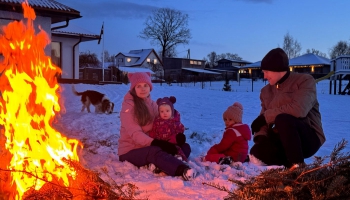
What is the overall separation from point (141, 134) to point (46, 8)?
999 cm

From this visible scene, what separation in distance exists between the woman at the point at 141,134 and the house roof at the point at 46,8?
29.4ft

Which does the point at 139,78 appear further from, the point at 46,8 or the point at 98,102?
the point at 46,8

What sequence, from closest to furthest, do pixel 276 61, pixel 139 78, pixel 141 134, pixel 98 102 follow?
pixel 276 61 → pixel 141 134 → pixel 139 78 → pixel 98 102

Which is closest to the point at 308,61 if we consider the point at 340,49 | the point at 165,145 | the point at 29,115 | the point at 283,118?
the point at 340,49

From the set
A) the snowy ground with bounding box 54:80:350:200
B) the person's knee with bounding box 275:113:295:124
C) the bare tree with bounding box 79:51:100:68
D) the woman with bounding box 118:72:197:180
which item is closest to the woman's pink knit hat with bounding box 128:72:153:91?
the woman with bounding box 118:72:197:180

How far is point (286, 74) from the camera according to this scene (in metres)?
4.70

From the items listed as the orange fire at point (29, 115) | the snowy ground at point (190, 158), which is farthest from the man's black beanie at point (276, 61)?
the orange fire at point (29, 115)

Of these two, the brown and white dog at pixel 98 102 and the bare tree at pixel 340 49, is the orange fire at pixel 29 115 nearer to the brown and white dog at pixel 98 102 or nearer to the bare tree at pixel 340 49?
the brown and white dog at pixel 98 102

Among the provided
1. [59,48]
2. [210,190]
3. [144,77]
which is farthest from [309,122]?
[59,48]

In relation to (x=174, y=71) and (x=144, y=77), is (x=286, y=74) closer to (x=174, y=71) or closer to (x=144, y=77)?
(x=144, y=77)

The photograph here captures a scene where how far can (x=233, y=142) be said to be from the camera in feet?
17.0

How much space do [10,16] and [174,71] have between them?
46.7m

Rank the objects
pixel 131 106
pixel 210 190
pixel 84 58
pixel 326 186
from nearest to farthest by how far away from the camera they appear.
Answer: pixel 326 186
pixel 210 190
pixel 131 106
pixel 84 58

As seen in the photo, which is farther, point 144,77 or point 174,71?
point 174,71
